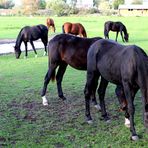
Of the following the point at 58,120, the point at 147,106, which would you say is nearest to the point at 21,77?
the point at 58,120

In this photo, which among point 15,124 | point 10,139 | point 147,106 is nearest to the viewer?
point 147,106

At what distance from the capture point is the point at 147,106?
17.6ft

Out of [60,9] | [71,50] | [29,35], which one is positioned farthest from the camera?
[60,9]

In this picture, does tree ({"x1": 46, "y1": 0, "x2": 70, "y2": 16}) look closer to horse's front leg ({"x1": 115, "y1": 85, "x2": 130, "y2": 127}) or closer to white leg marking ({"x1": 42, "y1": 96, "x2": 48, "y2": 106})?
white leg marking ({"x1": 42, "y1": 96, "x2": 48, "y2": 106})

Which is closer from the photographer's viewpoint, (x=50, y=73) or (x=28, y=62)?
(x=50, y=73)

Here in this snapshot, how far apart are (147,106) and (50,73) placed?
11.8 feet

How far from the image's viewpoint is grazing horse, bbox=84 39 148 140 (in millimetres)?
5527

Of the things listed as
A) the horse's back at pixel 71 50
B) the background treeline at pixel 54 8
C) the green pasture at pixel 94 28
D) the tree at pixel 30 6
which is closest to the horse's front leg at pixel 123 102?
the horse's back at pixel 71 50

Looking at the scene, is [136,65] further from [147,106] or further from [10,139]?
[10,139]

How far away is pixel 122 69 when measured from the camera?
5.83 m

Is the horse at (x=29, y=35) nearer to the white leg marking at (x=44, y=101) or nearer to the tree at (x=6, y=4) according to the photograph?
the white leg marking at (x=44, y=101)

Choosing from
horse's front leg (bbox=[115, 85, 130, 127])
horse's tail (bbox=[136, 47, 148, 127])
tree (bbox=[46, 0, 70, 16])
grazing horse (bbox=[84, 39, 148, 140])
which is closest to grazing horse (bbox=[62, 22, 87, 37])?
grazing horse (bbox=[84, 39, 148, 140])

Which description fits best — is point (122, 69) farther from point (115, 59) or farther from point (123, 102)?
point (123, 102)

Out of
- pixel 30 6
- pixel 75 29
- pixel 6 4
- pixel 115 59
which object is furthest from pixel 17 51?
pixel 6 4
